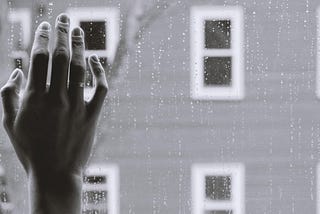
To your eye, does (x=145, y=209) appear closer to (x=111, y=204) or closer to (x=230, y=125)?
(x=111, y=204)

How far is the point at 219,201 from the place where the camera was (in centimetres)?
133

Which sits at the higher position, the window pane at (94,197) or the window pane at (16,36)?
the window pane at (16,36)

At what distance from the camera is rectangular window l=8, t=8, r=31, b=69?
1202mm

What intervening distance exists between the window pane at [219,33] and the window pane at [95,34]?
234 millimetres

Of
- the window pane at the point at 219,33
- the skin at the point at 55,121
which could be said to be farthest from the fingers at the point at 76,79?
the window pane at the point at 219,33

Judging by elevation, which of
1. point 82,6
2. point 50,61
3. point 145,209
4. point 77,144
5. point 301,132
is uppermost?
point 82,6

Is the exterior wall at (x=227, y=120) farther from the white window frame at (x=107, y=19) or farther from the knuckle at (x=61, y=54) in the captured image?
the knuckle at (x=61, y=54)

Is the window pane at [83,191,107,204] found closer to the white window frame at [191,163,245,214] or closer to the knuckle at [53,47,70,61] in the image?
the white window frame at [191,163,245,214]

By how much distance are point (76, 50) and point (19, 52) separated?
549 millimetres

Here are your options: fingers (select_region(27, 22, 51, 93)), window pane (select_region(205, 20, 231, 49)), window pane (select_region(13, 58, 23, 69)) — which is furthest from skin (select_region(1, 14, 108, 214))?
window pane (select_region(205, 20, 231, 49))

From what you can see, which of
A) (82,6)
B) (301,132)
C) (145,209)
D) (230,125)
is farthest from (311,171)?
(82,6)

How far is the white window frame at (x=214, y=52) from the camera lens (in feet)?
4.24

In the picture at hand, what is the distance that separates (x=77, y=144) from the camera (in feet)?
2.32

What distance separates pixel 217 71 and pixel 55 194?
73cm
